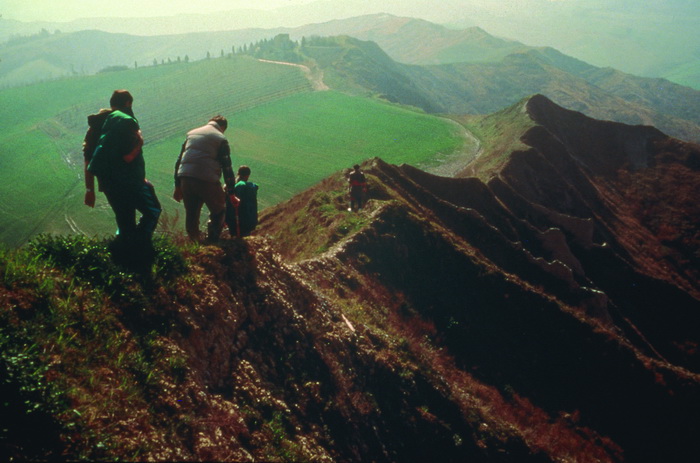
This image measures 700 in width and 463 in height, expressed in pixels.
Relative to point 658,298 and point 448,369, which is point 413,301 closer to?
point 448,369

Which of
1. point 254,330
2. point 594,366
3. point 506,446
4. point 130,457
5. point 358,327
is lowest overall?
point 594,366

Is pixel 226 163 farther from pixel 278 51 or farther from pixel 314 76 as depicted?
pixel 278 51

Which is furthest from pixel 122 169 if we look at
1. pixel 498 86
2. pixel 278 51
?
pixel 498 86

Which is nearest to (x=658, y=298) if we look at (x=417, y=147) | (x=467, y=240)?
(x=467, y=240)

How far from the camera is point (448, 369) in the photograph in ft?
40.7

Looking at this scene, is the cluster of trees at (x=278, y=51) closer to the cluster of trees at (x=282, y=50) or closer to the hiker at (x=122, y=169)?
the cluster of trees at (x=282, y=50)

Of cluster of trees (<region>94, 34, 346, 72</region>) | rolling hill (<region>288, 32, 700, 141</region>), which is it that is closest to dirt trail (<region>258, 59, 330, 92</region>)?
rolling hill (<region>288, 32, 700, 141</region>)

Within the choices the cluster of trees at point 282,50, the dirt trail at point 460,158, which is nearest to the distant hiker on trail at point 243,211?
the dirt trail at point 460,158

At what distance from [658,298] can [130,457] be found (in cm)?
3079

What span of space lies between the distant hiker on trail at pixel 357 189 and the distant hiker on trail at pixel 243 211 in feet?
27.8

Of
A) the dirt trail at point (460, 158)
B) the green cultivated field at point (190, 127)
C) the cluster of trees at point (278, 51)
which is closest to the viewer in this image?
the green cultivated field at point (190, 127)

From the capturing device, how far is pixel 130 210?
5.95 meters

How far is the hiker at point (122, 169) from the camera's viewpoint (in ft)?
18.9

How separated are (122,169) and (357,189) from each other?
12.1 m
